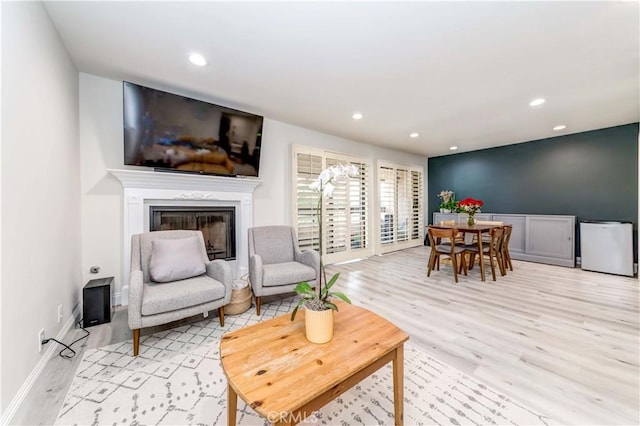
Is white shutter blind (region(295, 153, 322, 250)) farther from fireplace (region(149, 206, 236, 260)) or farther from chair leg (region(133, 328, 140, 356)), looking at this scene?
chair leg (region(133, 328, 140, 356))

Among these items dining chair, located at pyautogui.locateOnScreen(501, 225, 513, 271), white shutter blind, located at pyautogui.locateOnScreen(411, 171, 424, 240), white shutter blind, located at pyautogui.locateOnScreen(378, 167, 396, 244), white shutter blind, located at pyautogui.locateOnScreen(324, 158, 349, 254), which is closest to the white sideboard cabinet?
dining chair, located at pyautogui.locateOnScreen(501, 225, 513, 271)

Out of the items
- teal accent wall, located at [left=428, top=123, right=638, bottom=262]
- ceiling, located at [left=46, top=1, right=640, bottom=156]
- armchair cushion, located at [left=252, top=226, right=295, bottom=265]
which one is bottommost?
armchair cushion, located at [left=252, top=226, right=295, bottom=265]

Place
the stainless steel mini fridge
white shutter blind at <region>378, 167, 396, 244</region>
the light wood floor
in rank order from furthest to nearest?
white shutter blind at <region>378, 167, 396, 244</region>
the stainless steel mini fridge
the light wood floor

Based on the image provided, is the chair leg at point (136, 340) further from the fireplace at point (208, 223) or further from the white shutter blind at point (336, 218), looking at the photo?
the white shutter blind at point (336, 218)

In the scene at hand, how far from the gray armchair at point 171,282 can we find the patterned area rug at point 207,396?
0.27m

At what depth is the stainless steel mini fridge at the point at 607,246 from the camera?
3945 millimetres

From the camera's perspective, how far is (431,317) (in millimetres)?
2555

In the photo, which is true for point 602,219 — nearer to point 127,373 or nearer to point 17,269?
point 127,373

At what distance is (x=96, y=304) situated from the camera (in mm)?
2324

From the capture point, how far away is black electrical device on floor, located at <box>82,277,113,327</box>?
230 cm

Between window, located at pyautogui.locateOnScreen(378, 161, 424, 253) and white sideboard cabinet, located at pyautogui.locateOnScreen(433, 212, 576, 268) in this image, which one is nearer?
white sideboard cabinet, located at pyautogui.locateOnScreen(433, 212, 576, 268)

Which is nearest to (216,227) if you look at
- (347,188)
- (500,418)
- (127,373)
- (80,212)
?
(80,212)

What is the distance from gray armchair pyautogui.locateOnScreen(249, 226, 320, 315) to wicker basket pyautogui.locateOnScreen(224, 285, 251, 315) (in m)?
0.11

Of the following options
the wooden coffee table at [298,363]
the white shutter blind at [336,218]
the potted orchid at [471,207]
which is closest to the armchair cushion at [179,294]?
the wooden coffee table at [298,363]
